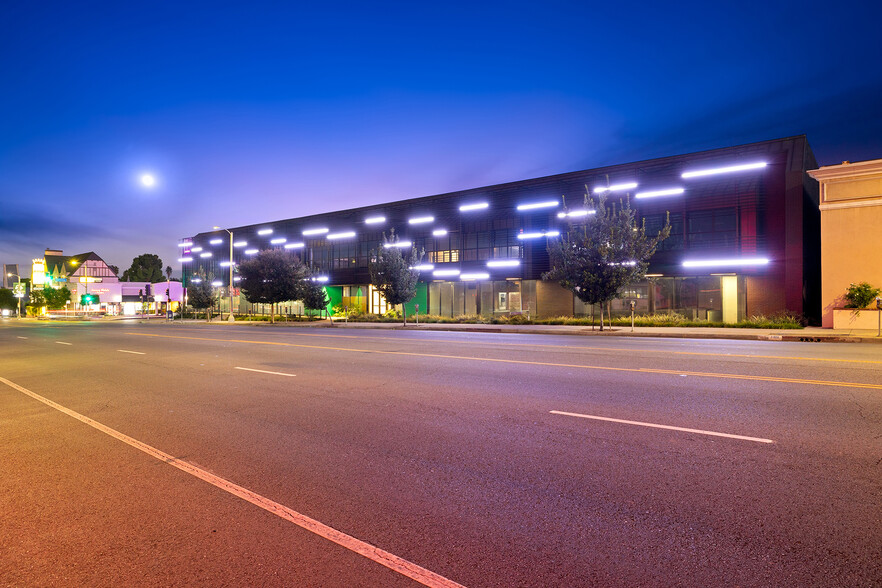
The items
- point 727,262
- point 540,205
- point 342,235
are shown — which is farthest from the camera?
point 342,235

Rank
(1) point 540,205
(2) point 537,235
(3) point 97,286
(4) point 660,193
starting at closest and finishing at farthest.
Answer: (4) point 660,193 < (1) point 540,205 < (2) point 537,235 < (3) point 97,286

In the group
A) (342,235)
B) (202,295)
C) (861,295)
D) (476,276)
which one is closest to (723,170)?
(861,295)

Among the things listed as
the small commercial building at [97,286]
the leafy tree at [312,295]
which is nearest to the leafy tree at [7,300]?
the small commercial building at [97,286]

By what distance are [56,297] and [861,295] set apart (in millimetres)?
115596

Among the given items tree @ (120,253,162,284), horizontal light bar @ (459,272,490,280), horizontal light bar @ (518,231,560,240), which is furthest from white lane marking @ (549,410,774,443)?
tree @ (120,253,162,284)

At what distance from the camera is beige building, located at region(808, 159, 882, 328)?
23031mm

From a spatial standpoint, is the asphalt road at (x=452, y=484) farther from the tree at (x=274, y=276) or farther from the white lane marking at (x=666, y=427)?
the tree at (x=274, y=276)

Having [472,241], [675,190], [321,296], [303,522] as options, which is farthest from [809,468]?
[321,296]

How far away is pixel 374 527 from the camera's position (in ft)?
11.6

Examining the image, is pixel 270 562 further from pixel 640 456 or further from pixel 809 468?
pixel 809 468

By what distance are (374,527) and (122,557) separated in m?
1.77

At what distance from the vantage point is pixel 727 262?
29125 millimetres

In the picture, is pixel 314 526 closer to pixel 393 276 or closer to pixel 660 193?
pixel 393 276

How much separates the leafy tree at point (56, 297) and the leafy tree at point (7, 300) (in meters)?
39.6
